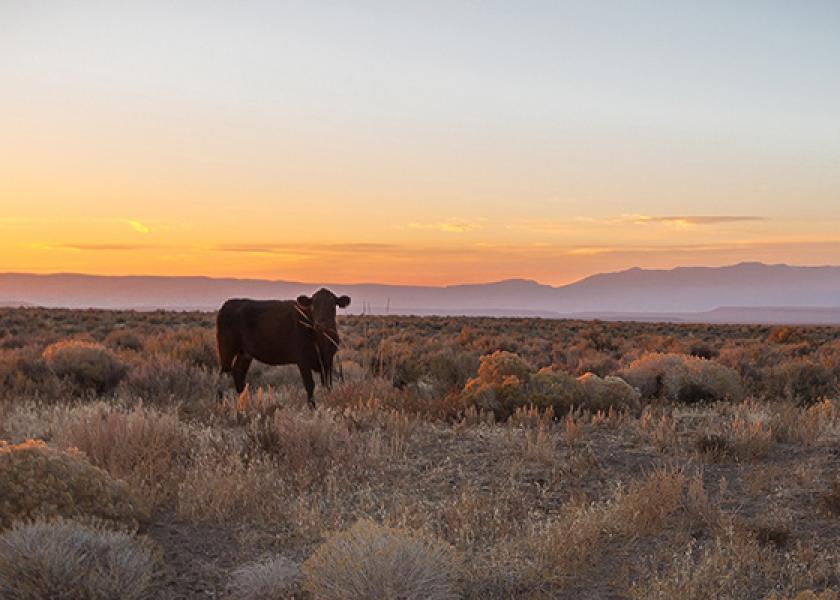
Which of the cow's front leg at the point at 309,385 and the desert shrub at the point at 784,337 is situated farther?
the desert shrub at the point at 784,337

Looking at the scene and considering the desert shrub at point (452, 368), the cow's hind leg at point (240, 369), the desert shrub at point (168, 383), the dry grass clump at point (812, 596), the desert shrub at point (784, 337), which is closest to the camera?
the dry grass clump at point (812, 596)

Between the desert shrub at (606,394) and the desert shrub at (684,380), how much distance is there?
169 cm

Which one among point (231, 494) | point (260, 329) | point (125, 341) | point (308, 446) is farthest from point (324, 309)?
point (125, 341)

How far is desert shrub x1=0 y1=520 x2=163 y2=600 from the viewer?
4.82 m

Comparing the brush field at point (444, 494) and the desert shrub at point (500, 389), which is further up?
the desert shrub at point (500, 389)

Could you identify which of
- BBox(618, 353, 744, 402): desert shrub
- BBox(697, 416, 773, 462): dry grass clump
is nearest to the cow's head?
BBox(697, 416, 773, 462): dry grass clump

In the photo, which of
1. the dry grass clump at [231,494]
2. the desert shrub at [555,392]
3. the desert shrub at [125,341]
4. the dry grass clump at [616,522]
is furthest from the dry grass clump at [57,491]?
the desert shrub at [125,341]

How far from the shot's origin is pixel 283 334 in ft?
40.9

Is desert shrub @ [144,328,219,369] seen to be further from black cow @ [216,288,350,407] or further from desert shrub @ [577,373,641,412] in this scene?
desert shrub @ [577,373,641,412]

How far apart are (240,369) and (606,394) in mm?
5860

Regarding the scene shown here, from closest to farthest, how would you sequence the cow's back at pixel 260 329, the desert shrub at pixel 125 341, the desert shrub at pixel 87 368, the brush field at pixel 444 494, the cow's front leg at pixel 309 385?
1. the brush field at pixel 444 494
2. the cow's front leg at pixel 309 385
3. the cow's back at pixel 260 329
4. the desert shrub at pixel 87 368
5. the desert shrub at pixel 125 341

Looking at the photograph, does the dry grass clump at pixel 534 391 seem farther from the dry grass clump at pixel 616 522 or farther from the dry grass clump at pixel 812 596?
the dry grass clump at pixel 812 596

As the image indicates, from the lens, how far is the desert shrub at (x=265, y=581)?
5062 mm

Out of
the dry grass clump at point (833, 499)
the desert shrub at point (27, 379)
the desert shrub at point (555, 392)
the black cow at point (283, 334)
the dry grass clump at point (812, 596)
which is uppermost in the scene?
the black cow at point (283, 334)
